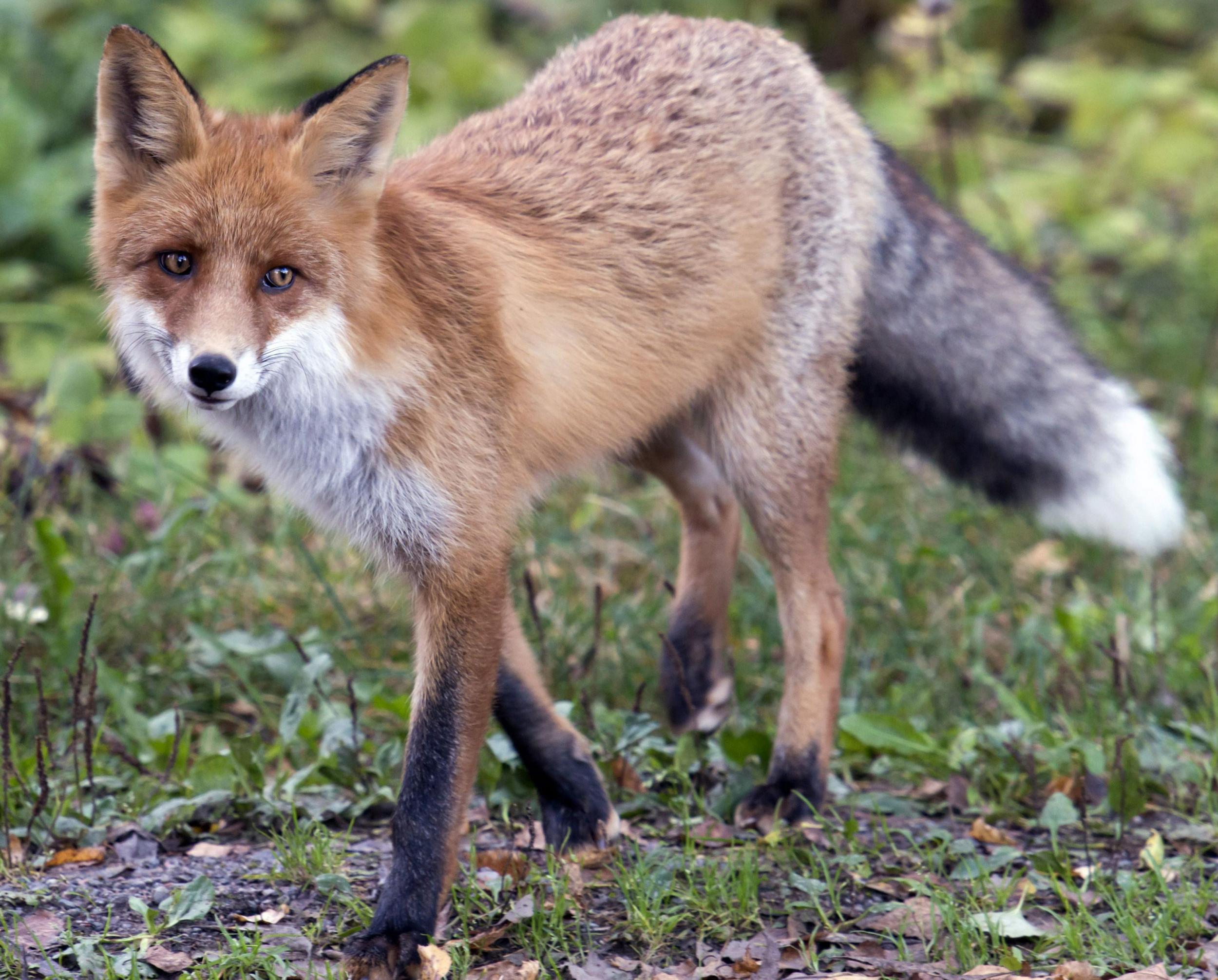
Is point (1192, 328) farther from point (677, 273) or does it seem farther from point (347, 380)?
point (347, 380)

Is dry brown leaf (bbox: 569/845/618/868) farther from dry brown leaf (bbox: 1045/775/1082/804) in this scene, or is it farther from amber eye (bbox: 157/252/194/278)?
amber eye (bbox: 157/252/194/278)

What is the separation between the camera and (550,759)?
10.0 ft

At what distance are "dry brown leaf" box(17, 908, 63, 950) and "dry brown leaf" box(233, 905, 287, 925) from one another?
1.08 ft

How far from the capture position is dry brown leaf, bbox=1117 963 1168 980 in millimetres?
2389

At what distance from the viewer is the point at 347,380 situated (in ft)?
8.53

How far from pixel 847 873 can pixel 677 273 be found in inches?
56.7

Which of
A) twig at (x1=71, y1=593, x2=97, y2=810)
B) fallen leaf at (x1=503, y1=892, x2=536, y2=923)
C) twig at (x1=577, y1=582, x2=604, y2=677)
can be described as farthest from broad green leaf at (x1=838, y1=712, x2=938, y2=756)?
twig at (x1=71, y1=593, x2=97, y2=810)

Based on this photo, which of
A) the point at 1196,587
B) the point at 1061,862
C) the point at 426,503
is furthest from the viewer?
the point at 1196,587

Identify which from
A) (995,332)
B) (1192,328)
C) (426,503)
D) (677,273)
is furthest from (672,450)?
(1192,328)

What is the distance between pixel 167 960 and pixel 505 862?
72 centimetres

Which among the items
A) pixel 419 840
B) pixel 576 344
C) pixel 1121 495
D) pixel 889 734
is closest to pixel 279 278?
pixel 576 344

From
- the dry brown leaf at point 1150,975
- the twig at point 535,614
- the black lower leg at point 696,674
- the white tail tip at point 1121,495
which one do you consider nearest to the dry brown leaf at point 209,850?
the twig at point 535,614

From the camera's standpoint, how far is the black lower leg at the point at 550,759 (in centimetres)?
302

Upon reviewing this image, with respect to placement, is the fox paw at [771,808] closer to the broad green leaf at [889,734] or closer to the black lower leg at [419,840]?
the broad green leaf at [889,734]
